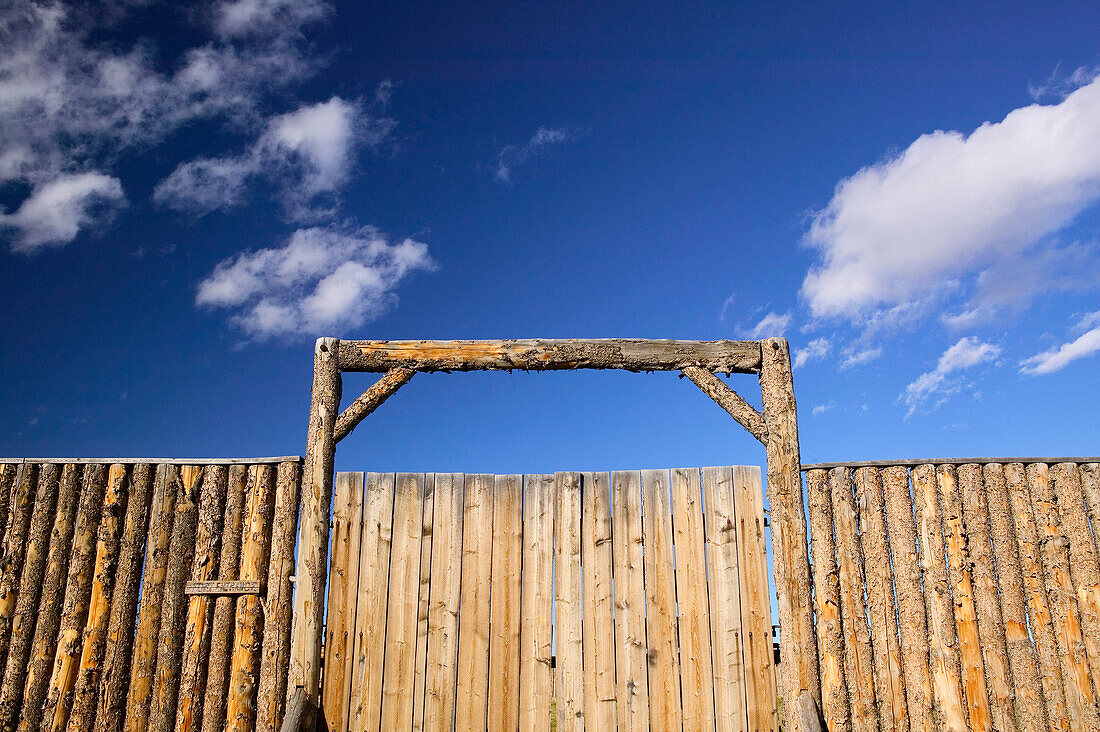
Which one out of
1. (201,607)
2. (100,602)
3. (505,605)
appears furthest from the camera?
(100,602)

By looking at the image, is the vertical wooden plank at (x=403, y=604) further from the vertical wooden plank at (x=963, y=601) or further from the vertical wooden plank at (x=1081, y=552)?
the vertical wooden plank at (x=1081, y=552)

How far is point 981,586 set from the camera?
6062 millimetres

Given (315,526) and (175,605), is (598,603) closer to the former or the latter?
(315,526)

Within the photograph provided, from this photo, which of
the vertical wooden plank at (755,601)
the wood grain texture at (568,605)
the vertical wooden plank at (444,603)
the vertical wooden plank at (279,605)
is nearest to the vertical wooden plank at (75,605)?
the vertical wooden plank at (279,605)

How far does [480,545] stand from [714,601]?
2.00 m

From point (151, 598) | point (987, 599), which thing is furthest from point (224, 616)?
point (987, 599)

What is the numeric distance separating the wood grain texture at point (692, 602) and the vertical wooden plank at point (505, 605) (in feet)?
4.38

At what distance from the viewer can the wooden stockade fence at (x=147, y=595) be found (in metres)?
6.11

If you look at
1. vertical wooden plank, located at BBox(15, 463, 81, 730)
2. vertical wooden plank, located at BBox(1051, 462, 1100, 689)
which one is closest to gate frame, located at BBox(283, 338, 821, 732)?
vertical wooden plank, located at BBox(15, 463, 81, 730)

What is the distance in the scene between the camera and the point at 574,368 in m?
6.59

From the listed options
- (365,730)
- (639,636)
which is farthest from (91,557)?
(639,636)

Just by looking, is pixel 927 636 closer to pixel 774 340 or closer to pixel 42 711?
pixel 774 340

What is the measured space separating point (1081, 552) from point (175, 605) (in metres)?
7.67

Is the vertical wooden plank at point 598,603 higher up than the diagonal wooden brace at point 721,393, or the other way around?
the diagonal wooden brace at point 721,393
